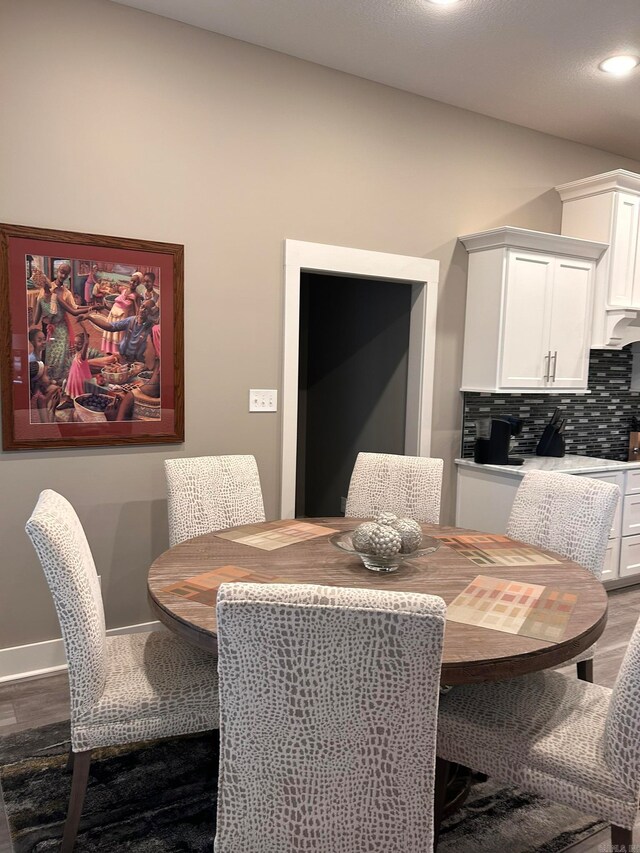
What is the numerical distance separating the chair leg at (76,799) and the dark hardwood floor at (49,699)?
0.28 m

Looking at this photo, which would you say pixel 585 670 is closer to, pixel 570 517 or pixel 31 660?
pixel 570 517

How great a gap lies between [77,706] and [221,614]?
80cm

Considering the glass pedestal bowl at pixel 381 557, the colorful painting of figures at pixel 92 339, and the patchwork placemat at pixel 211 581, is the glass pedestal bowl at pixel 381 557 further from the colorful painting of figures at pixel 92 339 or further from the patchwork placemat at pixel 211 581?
the colorful painting of figures at pixel 92 339

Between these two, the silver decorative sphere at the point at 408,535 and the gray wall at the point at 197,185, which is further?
the gray wall at the point at 197,185

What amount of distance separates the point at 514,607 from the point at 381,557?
0.39 metres

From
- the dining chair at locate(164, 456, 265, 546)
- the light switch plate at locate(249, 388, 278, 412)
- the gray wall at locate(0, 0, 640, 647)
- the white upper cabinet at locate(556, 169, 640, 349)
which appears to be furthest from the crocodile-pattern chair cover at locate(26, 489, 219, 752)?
the white upper cabinet at locate(556, 169, 640, 349)

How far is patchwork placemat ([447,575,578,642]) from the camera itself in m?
1.49

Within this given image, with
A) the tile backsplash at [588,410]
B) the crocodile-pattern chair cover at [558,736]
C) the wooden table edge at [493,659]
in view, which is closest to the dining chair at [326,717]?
the wooden table edge at [493,659]

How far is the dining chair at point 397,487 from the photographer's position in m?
2.82

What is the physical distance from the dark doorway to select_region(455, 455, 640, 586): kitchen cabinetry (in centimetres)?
49

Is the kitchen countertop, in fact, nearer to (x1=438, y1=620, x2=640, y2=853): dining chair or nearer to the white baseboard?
(x1=438, y1=620, x2=640, y2=853): dining chair

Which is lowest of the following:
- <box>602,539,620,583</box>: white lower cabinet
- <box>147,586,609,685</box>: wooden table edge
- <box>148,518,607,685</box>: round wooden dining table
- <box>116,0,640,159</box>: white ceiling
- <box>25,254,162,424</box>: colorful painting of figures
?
<box>602,539,620,583</box>: white lower cabinet

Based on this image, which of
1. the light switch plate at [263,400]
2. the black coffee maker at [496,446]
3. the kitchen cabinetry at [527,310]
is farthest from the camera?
the black coffee maker at [496,446]

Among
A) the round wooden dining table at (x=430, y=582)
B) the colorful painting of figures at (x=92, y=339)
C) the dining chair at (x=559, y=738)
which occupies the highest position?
the colorful painting of figures at (x=92, y=339)
